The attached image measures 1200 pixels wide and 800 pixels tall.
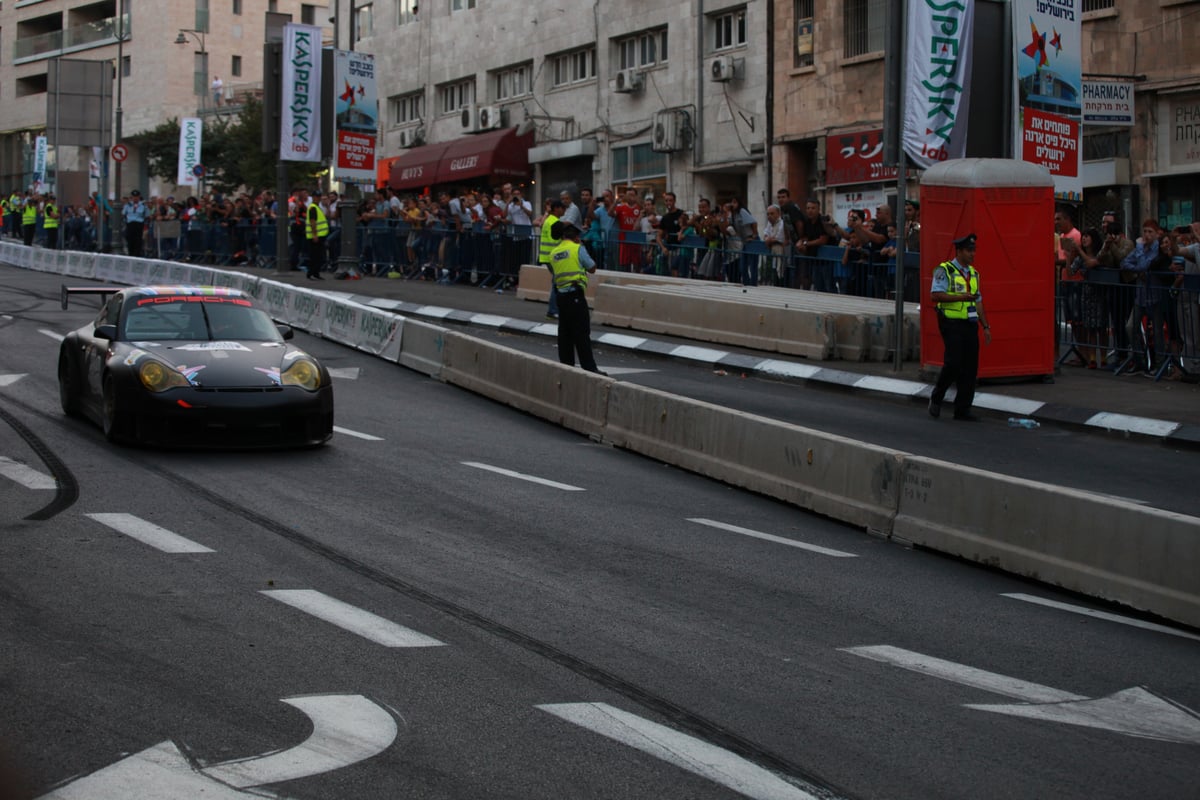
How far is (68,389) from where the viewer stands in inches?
565

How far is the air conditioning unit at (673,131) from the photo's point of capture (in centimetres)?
3831

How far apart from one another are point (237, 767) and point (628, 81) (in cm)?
3657

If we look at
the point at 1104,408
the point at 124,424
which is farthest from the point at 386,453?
the point at 1104,408

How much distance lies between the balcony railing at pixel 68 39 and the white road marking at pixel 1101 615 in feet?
278

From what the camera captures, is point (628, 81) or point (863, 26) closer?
point (863, 26)

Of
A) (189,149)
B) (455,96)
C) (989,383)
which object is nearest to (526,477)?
(989,383)

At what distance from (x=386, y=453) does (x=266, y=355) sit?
53.0 inches

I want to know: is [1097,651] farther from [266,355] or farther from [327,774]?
[266,355]

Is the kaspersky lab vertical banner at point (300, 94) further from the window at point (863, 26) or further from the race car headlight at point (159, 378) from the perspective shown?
the race car headlight at point (159, 378)

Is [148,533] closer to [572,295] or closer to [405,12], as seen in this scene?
[572,295]

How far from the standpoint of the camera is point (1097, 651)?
24.8ft

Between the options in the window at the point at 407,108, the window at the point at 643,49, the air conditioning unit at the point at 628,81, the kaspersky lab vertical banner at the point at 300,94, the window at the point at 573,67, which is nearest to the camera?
the kaspersky lab vertical banner at the point at 300,94

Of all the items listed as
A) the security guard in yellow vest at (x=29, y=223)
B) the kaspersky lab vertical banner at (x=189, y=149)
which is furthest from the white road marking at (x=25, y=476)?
the kaspersky lab vertical banner at (x=189, y=149)

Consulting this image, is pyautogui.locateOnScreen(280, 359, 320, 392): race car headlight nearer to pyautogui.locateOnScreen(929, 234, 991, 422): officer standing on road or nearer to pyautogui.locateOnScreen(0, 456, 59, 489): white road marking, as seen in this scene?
pyautogui.locateOnScreen(0, 456, 59, 489): white road marking
